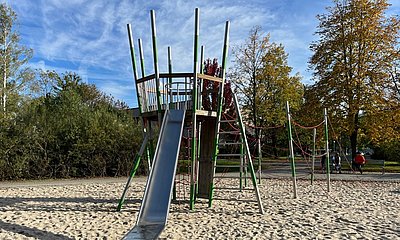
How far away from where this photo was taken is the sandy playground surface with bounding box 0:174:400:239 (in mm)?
4957

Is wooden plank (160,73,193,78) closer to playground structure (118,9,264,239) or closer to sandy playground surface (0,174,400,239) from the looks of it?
playground structure (118,9,264,239)

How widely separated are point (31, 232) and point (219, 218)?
2.90 meters

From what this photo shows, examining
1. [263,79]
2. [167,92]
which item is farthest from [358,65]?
[167,92]

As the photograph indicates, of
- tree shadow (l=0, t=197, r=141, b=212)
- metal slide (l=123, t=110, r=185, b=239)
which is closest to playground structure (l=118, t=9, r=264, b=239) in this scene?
metal slide (l=123, t=110, r=185, b=239)

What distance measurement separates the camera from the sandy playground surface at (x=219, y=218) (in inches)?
195

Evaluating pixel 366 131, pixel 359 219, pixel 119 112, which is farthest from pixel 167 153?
pixel 366 131

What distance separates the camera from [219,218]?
605 cm

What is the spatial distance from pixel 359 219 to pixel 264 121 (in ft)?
62.2

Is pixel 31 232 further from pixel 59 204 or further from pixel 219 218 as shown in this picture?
pixel 219 218

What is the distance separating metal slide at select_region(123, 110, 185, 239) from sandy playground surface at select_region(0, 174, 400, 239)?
250 mm

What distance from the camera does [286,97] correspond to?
2442cm

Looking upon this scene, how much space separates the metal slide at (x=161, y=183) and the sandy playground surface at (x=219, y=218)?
250mm

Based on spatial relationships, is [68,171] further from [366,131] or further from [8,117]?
[366,131]

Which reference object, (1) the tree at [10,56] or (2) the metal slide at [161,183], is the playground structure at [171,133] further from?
(1) the tree at [10,56]
